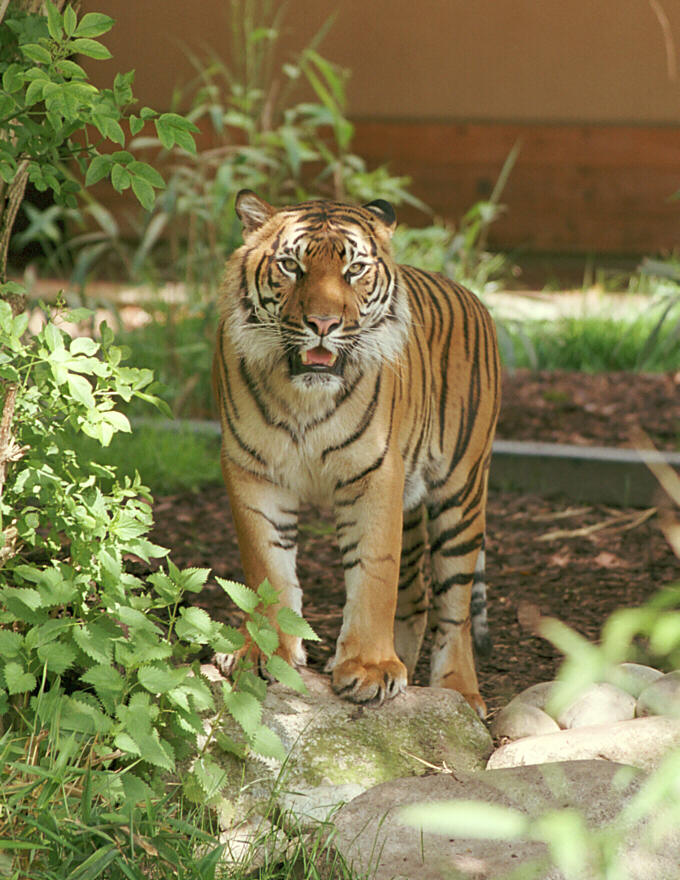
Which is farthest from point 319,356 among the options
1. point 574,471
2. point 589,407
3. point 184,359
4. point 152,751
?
point 589,407

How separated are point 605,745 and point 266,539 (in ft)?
3.10

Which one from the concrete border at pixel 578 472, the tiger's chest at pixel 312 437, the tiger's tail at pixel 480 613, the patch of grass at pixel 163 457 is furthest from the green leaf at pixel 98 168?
the concrete border at pixel 578 472

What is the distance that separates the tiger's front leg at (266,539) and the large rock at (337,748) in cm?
12

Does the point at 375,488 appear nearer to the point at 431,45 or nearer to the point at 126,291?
the point at 126,291

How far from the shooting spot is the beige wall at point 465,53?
352 inches

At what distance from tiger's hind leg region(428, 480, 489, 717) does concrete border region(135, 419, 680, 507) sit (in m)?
1.95

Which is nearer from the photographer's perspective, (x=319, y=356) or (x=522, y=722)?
(x=319, y=356)

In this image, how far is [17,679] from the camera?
2238 millimetres

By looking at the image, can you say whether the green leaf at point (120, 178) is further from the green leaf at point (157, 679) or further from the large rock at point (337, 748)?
the large rock at point (337, 748)

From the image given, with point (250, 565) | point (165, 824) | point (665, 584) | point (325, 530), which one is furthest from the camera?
point (325, 530)

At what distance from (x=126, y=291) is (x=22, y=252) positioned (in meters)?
1.88

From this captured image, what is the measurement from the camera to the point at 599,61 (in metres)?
8.98

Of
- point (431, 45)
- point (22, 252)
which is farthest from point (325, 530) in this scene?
point (22, 252)

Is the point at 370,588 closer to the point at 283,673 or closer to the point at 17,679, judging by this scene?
the point at 283,673
